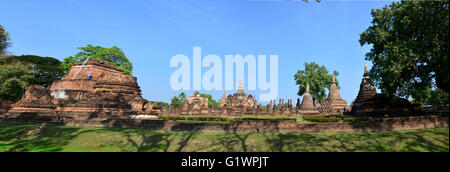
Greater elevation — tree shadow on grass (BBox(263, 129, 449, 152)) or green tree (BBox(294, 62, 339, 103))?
green tree (BBox(294, 62, 339, 103))

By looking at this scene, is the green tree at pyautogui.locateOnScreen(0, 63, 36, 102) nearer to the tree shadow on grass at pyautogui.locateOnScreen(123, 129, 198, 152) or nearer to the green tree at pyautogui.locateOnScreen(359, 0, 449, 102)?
the tree shadow on grass at pyautogui.locateOnScreen(123, 129, 198, 152)

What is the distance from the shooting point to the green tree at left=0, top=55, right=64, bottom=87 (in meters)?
33.6

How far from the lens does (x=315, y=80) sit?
42531 mm

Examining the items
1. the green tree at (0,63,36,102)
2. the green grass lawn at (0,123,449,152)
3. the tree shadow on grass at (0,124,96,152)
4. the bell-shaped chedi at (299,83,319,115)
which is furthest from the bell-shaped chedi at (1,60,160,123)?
the bell-shaped chedi at (299,83,319,115)

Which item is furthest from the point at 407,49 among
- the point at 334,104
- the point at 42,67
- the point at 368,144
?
the point at 42,67

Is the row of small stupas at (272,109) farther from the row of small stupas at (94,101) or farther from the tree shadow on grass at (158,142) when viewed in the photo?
the tree shadow on grass at (158,142)

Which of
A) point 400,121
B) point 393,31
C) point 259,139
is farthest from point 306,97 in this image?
point 259,139

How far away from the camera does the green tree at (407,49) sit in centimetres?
853

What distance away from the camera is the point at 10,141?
7.80 meters

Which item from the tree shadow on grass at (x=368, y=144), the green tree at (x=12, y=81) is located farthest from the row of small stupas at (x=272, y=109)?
the tree shadow on grass at (x=368, y=144)

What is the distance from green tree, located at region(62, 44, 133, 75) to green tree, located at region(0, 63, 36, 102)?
750 centimetres

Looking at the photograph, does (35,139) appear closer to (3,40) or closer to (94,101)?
(94,101)

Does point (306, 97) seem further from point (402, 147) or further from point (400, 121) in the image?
point (402, 147)
